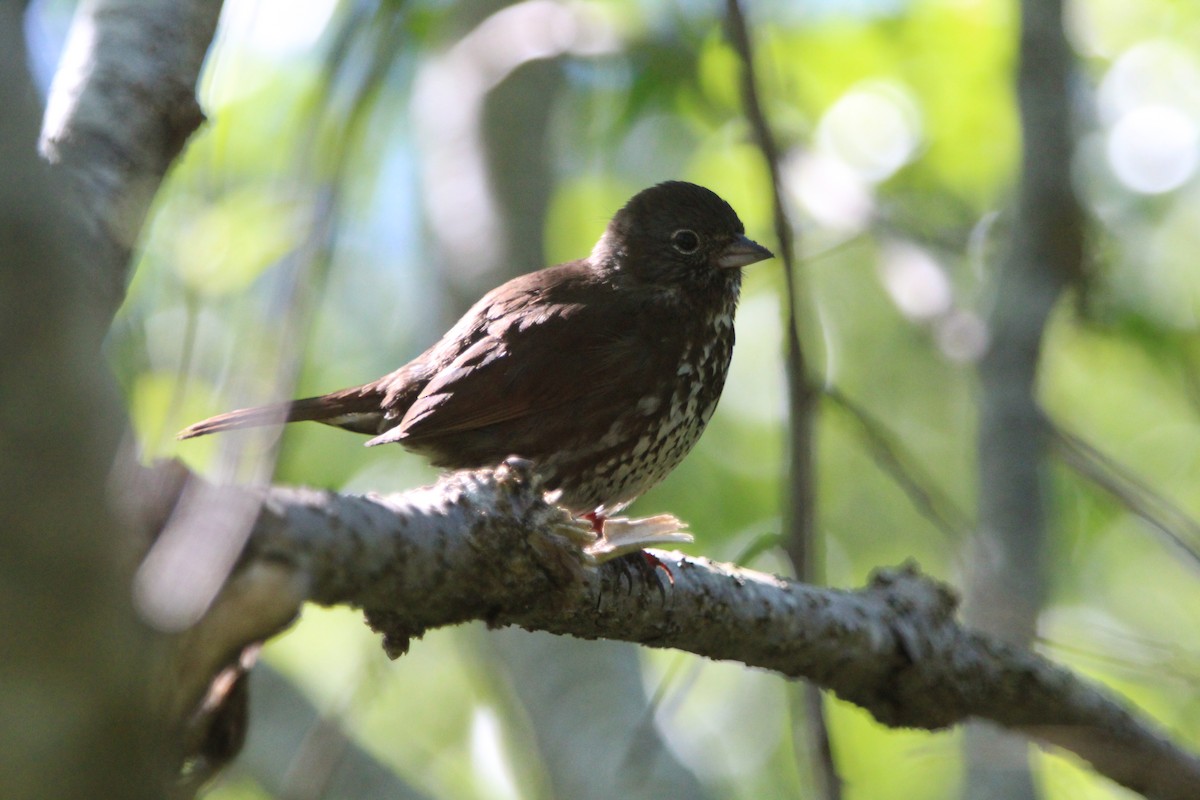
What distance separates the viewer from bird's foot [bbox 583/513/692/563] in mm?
2982

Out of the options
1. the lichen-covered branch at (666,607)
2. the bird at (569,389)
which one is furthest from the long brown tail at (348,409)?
the lichen-covered branch at (666,607)

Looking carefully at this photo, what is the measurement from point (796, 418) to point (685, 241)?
174cm

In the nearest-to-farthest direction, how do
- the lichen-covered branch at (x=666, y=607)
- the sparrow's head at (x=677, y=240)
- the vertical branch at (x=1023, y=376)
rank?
the lichen-covered branch at (x=666, y=607)
the vertical branch at (x=1023, y=376)
the sparrow's head at (x=677, y=240)

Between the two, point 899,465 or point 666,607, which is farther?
point 899,465

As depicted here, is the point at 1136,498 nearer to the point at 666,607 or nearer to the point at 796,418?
the point at 796,418

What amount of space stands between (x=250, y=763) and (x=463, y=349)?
2.95 metres

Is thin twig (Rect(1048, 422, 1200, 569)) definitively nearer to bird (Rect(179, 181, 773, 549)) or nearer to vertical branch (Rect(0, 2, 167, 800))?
bird (Rect(179, 181, 773, 549))

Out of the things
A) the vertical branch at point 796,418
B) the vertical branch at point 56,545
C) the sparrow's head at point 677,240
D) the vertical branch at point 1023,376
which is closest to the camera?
the vertical branch at point 56,545

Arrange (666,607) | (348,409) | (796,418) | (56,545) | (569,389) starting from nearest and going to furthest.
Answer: (56,545)
(666,607)
(796,418)
(569,389)
(348,409)

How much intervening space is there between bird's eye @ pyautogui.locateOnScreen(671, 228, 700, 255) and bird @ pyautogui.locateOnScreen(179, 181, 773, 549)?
17cm

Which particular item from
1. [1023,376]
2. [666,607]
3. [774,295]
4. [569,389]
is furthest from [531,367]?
[774,295]

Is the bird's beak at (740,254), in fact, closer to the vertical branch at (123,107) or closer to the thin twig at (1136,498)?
the thin twig at (1136,498)

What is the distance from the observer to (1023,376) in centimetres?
436

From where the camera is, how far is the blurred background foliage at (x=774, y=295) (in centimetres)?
458
